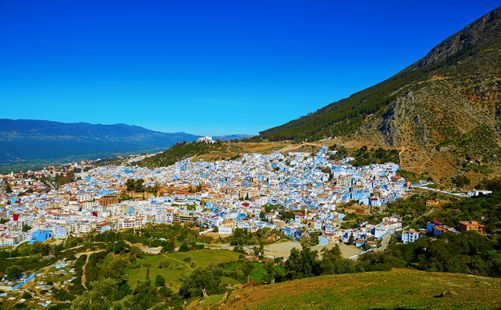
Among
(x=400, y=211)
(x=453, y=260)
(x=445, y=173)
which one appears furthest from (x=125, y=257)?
(x=445, y=173)

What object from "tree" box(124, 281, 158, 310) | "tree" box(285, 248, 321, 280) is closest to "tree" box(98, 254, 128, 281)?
"tree" box(124, 281, 158, 310)

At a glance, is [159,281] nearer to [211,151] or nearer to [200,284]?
[200,284]

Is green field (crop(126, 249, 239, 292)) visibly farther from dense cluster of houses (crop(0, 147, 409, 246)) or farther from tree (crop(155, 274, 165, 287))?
dense cluster of houses (crop(0, 147, 409, 246))

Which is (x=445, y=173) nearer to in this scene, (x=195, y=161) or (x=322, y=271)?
(x=322, y=271)

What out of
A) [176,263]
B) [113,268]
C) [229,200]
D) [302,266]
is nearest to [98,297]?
[113,268]

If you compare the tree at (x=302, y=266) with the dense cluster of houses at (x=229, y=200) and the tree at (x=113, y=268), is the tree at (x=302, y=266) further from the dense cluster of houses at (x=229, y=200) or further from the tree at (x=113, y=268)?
A: the tree at (x=113, y=268)

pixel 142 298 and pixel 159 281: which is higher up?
pixel 142 298
